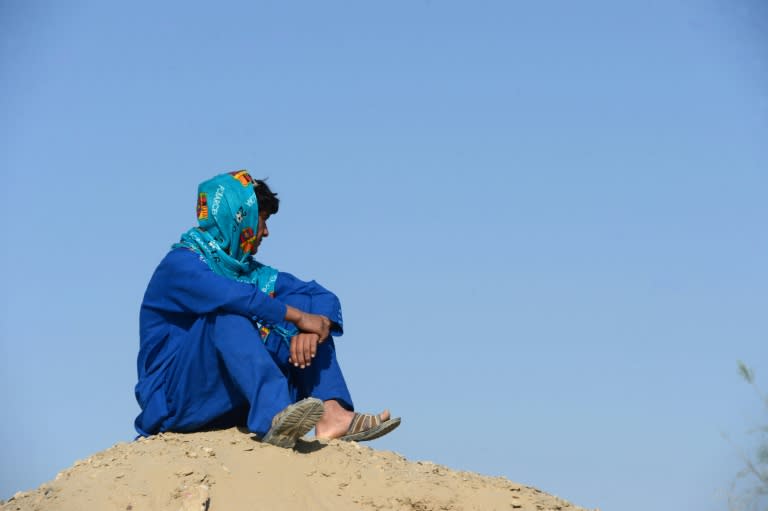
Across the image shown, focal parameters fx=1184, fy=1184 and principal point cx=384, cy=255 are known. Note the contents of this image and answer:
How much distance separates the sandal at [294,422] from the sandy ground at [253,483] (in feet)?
0.21

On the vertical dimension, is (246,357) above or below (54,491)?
above

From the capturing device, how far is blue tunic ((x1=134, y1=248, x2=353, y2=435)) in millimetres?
6207

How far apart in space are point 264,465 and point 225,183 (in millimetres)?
1719

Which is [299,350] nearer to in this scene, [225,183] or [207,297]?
[207,297]

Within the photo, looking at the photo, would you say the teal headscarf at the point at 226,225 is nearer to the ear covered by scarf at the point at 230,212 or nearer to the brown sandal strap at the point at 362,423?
the ear covered by scarf at the point at 230,212

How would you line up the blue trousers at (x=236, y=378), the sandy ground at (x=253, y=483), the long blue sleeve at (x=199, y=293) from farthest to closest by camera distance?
the long blue sleeve at (x=199, y=293)
the blue trousers at (x=236, y=378)
the sandy ground at (x=253, y=483)

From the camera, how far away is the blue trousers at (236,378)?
6188mm

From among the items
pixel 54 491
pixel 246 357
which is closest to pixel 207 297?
pixel 246 357

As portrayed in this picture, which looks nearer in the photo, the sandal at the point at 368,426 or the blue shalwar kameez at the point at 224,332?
the blue shalwar kameez at the point at 224,332

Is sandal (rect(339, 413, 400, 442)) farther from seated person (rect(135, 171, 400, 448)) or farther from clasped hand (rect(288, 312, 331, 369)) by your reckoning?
clasped hand (rect(288, 312, 331, 369))

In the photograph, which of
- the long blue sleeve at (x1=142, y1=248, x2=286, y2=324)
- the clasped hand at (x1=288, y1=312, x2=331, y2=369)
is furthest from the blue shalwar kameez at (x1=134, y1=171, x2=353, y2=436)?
the clasped hand at (x1=288, y1=312, x2=331, y2=369)

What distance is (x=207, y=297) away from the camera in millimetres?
6340

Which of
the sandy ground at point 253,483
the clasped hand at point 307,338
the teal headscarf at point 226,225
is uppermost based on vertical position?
the teal headscarf at point 226,225

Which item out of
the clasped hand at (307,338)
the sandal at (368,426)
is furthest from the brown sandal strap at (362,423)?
the clasped hand at (307,338)
